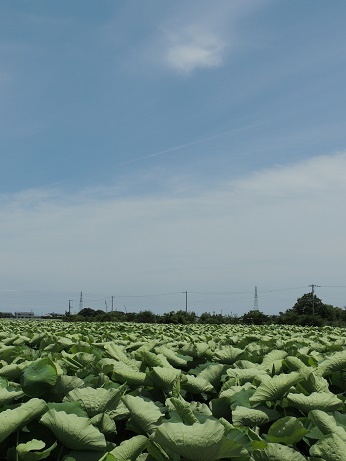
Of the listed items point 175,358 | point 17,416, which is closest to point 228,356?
point 175,358

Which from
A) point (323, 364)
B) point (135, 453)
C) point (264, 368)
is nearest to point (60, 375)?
point (135, 453)

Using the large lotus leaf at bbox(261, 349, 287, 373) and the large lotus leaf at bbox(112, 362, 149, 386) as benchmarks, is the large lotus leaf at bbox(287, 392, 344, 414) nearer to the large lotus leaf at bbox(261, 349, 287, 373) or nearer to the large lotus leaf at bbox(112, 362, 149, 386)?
the large lotus leaf at bbox(261, 349, 287, 373)

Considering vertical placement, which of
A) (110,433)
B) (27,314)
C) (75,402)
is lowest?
(27,314)

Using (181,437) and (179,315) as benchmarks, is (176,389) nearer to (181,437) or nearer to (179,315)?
(181,437)

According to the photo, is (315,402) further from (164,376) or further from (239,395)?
(164,376)

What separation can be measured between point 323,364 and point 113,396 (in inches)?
62.1

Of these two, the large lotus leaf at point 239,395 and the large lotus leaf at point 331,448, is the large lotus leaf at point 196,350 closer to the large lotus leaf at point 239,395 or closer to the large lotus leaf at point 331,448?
the large lotus leaf at point 239,395

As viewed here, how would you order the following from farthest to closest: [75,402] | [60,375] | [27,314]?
[27,314]
[60,375]
[75,402]

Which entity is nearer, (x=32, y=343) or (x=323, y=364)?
(x=323, y=364)

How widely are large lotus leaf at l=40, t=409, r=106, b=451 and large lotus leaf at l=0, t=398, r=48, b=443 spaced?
0.08 meters

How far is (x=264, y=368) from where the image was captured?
3.43m

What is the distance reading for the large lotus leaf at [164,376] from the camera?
2725 mm

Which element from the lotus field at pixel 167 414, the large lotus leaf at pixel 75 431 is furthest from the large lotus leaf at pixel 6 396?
the large lotus leaf at pixel 75 431

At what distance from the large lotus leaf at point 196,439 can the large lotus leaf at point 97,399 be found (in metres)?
0.68
